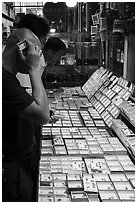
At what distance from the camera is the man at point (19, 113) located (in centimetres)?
156

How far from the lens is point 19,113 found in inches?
62.1

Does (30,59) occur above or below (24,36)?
below

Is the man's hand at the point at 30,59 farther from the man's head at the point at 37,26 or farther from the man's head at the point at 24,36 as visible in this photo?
the man's head at the point at 37,26

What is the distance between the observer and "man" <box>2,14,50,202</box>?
1564 millimetres

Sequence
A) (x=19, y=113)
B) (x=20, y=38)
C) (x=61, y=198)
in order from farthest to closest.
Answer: (x=61, y=198) → (x=20, y=38) → (x=19, y=113)

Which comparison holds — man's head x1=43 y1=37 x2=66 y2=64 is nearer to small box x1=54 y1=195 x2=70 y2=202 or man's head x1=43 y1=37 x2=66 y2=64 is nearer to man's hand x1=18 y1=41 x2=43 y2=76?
small box x1=54 y1=195 x2=70 y2=202

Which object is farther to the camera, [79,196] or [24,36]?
[79,196]

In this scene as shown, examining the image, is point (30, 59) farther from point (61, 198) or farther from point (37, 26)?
point (61, 198)

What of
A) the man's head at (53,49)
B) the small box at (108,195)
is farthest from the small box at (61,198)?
the man's head at (53,49)

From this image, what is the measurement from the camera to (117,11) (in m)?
5.16

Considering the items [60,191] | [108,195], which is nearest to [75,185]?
[60,191]

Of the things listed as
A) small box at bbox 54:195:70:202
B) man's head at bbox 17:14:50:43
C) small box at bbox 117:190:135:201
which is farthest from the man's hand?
small box at bbox 117:190:135:201

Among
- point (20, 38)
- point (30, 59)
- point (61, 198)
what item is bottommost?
point (61, 198)

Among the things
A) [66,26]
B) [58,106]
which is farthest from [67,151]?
[66,26]
